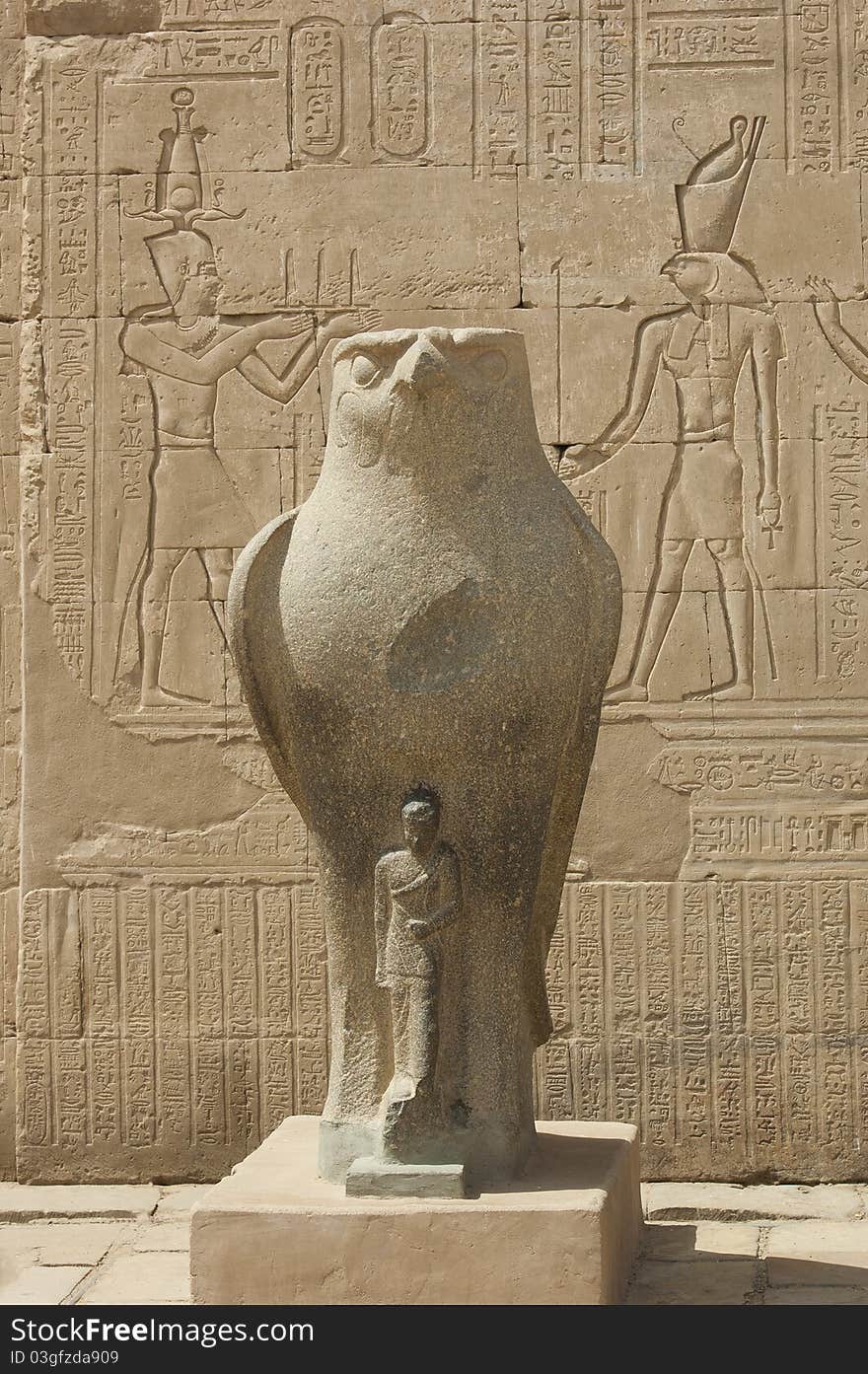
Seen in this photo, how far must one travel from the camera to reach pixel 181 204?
6832 mm

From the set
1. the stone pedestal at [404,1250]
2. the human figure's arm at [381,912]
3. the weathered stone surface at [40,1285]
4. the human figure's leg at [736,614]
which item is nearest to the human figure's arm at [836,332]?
the human figure's leg at [736,614]

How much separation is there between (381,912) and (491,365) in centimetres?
133

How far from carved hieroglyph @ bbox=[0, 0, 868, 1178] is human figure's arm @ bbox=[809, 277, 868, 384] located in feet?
0.04

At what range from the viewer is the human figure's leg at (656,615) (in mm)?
6664

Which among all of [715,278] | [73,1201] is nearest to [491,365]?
[715,278]

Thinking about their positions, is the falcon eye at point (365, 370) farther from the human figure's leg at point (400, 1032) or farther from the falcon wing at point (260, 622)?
the human figure's leg at point (400, 1032)

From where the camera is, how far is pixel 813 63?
6.69 meters

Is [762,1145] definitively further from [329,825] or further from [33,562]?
[33,562]

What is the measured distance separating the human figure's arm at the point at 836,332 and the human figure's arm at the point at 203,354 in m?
1.80

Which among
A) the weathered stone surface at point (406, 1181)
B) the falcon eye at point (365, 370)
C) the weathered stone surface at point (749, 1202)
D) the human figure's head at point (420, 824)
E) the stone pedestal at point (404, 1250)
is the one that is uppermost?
the falcon eye at point (365, 370)

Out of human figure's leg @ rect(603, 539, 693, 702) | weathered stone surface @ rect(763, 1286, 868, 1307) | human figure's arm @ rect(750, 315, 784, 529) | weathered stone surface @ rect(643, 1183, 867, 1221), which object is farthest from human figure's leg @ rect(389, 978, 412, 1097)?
human figure's arm @ rect(750, 315, 784, 529)

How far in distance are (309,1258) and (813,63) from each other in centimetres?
443

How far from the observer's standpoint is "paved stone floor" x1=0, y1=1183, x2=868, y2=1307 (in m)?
5.01

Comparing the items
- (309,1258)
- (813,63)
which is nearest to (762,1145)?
(309,1258)
